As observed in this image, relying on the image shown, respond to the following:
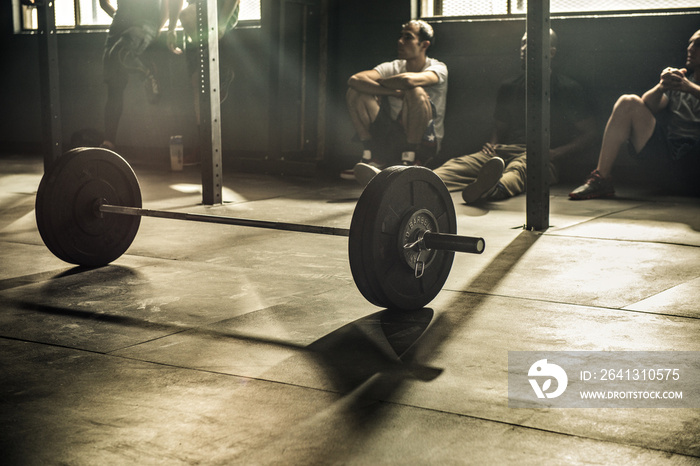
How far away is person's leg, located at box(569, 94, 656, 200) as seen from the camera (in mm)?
5352

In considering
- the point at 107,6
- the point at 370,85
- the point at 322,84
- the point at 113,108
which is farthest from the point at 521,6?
the point at 113,108

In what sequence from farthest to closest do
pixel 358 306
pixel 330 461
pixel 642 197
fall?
pixel 642 197 < pixel 358 306 < pixel 330 461

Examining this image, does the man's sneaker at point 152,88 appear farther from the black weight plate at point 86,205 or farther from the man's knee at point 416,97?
the black weight plate at point 86,205

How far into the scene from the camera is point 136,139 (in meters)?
8.41

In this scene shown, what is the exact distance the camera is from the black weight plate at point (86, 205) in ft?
10.6

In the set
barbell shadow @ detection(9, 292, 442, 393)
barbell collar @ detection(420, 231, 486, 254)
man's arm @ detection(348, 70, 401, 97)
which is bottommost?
barbell shadow @ detection(9, 292, 442, 393)

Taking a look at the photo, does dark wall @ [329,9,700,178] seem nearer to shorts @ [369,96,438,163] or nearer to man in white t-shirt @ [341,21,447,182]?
man in white t-shirt @ [341,21,447,182]

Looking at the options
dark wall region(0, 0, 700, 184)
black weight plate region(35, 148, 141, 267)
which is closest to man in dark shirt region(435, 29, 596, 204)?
dark wall region(0, 0, 700, 184)

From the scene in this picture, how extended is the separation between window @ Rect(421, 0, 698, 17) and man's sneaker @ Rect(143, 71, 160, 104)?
255 centimetres

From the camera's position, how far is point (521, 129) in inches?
238

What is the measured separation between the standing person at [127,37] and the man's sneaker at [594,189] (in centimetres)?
342

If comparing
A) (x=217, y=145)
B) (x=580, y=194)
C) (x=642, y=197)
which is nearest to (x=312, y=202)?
(x=217, y=145)

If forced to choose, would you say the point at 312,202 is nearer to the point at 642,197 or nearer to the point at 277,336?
the point at 642,197

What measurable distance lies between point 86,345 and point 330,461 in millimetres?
1027
